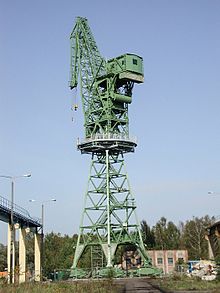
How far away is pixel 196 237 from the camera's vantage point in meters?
118

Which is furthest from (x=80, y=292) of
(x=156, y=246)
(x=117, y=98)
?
(x=156, y=246)

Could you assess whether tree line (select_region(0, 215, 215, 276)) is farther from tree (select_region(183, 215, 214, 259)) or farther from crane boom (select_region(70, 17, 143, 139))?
crane boom (select_region(70, 17, 143, 139))

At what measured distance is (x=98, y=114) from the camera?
79.9 meters

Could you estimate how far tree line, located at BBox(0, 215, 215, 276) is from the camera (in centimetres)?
10719

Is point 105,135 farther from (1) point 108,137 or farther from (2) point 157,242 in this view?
(2) point 157,242

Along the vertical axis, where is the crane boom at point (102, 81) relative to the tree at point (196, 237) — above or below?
above

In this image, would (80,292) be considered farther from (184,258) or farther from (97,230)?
(184,258)

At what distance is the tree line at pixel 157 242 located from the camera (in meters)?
107

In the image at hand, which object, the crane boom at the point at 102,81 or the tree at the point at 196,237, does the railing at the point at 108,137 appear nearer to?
the crane boom at the point at 102,81

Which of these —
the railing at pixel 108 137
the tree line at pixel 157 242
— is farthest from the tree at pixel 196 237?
the railing at pixel 108 137

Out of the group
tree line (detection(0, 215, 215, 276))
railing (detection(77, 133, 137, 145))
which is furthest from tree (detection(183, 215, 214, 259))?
railing (detection(77, 133, 137, 145))

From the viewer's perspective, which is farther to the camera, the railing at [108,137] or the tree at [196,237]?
the tree at [196,237]

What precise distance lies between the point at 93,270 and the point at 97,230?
18.3ft

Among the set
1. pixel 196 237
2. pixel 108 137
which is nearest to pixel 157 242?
pixel 196 237
